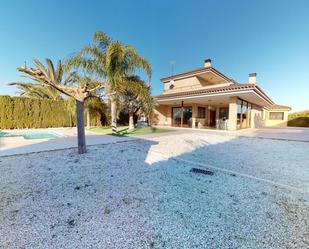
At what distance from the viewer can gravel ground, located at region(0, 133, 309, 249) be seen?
1.88 metres

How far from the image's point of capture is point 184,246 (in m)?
1.78

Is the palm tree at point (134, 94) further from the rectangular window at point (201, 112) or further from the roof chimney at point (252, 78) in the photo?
the roof chimney at point (252, 78)

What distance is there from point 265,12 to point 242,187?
45.1 feet

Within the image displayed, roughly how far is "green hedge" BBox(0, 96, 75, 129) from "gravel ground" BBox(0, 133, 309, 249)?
457 inches

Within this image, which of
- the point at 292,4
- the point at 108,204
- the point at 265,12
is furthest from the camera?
the point at 265,12

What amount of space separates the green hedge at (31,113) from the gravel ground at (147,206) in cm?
1162

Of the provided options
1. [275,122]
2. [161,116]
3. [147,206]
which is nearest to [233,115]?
[161,116]

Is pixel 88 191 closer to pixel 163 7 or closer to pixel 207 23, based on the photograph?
pixel 163 7

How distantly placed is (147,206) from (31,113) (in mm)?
16089

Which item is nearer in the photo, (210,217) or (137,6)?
(210,217)

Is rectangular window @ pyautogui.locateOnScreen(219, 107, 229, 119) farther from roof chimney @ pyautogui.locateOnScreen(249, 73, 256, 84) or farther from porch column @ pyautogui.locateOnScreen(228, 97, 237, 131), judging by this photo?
porch column @ pyautogui.locateOnScreen(228, 97, 237, 131)

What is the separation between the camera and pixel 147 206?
2600mm

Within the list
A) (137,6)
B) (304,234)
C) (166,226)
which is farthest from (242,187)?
(137,6)

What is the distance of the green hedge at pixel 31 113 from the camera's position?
13.0 metres
